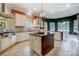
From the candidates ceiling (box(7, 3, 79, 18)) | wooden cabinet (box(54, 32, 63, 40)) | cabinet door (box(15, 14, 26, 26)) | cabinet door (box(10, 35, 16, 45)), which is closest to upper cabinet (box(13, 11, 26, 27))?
cabinet door (box(15, 14, 26, 26))

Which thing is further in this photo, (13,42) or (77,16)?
(13,42)

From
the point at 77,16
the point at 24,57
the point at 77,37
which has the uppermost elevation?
the point at 77,16

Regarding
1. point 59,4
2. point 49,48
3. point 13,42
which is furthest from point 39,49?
point 59,4

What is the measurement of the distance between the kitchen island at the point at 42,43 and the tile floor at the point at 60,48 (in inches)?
4.5

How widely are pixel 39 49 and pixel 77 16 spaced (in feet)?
4.03

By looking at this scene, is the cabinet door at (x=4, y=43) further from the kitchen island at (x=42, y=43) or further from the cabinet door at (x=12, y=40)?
the kitchen island at (x=42, y=43)

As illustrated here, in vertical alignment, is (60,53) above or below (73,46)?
below

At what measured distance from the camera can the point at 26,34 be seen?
2887mm

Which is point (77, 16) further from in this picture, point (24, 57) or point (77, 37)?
point (24, 57)

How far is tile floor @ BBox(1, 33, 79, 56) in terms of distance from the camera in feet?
8.93

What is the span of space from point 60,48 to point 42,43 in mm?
473

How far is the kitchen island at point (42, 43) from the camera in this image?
9.48 ft

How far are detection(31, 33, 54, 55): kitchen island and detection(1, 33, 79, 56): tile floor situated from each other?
11 cm

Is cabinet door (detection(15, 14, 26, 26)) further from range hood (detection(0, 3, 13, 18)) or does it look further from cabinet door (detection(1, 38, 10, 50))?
cabinet door (detection(1, 38, 10, 50))
